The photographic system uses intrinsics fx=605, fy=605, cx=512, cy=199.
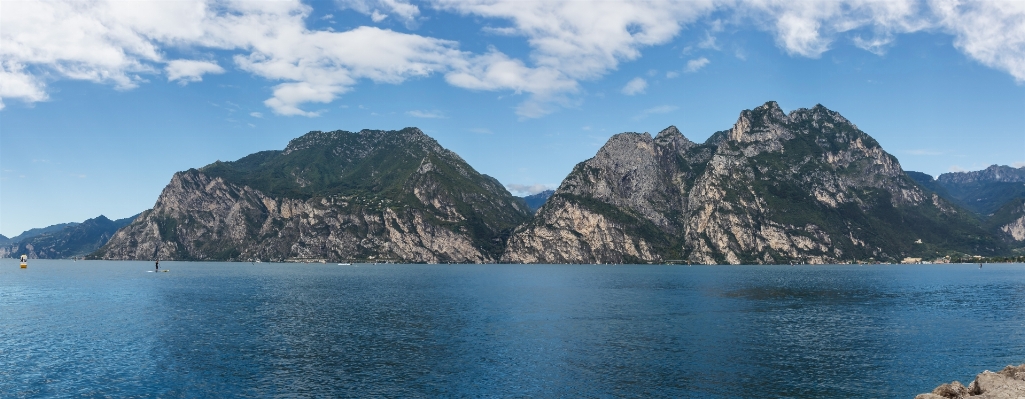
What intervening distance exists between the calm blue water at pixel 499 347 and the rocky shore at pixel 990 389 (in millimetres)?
12375

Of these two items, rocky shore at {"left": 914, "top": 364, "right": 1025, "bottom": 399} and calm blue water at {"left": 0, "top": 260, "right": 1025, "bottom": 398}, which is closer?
rocky shore at {"left": 914, "top": 364, "right": 1025, "bottom": 399}

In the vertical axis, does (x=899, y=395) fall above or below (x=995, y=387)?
below

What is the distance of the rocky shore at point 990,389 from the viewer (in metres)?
41.9

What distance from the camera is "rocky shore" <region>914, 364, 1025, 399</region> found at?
41.9 m

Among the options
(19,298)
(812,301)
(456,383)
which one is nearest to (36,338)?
(456,383)

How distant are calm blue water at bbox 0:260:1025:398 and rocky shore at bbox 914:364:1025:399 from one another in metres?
12.4

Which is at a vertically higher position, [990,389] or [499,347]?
[990,389]

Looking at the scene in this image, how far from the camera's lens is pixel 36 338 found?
87.1 m

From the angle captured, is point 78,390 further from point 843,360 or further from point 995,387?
point 843,360

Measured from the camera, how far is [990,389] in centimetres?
4366

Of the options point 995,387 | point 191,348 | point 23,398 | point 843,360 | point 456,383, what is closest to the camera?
point 995,387

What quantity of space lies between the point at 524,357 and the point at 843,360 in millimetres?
38842

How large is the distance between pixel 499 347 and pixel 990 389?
173 ft

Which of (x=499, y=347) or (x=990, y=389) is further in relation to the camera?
(x=499, y=347)
